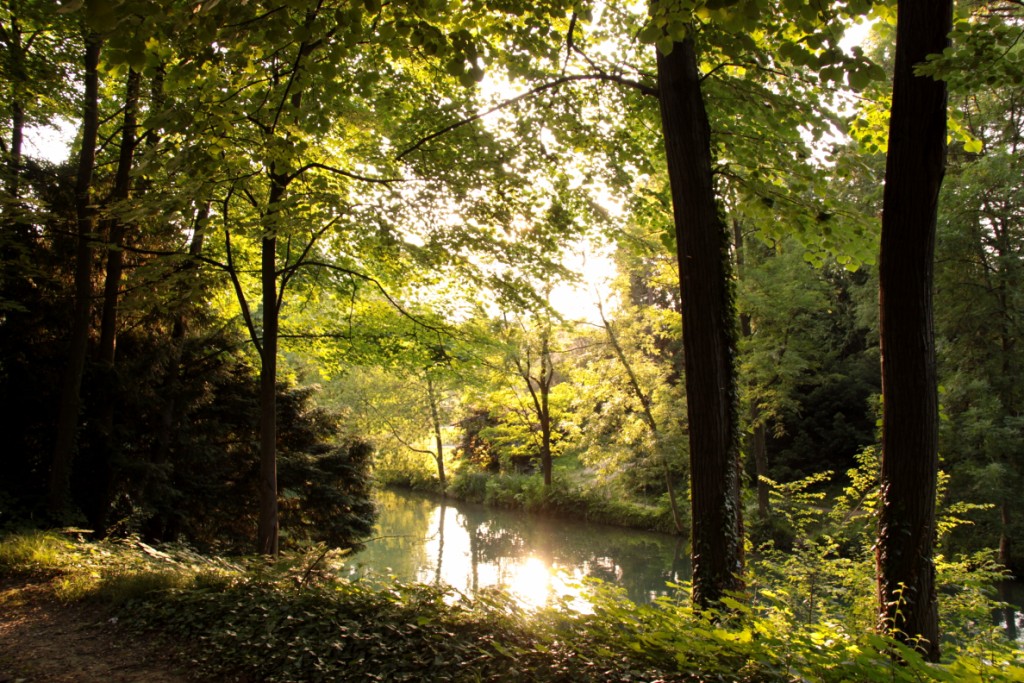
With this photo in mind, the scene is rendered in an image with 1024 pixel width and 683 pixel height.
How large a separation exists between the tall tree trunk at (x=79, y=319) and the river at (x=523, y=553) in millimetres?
4634

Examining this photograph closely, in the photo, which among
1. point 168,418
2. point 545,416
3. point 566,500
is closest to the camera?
point 168,418

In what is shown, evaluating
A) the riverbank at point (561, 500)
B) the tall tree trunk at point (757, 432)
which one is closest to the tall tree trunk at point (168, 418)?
the tall tree trunk at point (757, 432)

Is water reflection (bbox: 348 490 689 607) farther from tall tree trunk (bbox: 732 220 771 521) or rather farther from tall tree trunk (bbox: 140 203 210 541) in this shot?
tall tree trunk (bbox: 140 203 210 541)

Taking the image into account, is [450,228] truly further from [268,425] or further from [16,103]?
[16,103]

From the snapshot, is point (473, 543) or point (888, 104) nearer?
point (888, 104)

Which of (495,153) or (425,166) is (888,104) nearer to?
(495,153)

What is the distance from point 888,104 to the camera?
527 cm

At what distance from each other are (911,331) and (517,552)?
14.2 meters

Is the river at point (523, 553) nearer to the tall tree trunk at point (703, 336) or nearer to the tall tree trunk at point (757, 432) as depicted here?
the tall tree trunk at point (757, 432)

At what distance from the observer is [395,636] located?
3879 mm

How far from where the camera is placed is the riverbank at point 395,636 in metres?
2.99

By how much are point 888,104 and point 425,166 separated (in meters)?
4.31

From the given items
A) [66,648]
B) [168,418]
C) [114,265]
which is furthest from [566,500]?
[66,648]

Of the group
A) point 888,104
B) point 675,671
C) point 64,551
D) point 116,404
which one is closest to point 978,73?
point 888,104
